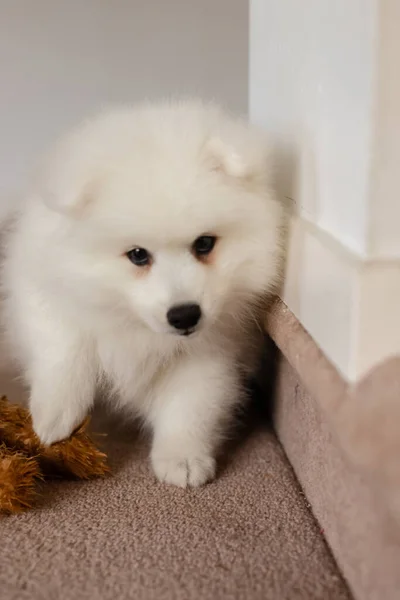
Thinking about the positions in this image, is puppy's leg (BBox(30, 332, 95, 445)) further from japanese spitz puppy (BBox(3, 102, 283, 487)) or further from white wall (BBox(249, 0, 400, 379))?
white wall (BBox(249, 0, 400, 379))

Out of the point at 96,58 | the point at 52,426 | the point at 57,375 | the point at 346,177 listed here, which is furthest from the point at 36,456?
the point at 96,58

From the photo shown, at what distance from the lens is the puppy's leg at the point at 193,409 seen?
1.43 m

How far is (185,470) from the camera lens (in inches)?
53.5

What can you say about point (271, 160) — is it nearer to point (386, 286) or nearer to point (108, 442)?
point (386, 286)

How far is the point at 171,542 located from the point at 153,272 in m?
0.46

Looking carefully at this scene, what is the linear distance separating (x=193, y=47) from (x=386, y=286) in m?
1.49

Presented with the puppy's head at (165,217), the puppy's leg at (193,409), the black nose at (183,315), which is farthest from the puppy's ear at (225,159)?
the puppy's leg at (193,409)

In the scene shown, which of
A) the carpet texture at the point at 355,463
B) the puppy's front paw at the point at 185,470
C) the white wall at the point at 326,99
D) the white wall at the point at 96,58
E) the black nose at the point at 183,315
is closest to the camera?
the carpet texture at the point at 355,463

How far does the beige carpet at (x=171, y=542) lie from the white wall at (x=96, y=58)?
1171mm

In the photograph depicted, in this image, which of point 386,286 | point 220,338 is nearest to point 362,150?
point 386,286

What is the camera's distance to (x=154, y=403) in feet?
5.10

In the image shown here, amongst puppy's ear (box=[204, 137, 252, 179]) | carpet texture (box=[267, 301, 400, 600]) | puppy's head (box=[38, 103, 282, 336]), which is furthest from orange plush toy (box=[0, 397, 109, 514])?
puppy's ear (box=[204, 137, 252, 179])

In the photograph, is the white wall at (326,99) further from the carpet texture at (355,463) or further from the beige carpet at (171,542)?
the beige carpet at (171,542)

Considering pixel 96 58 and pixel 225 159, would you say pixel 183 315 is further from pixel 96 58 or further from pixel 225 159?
pixel 96 58
